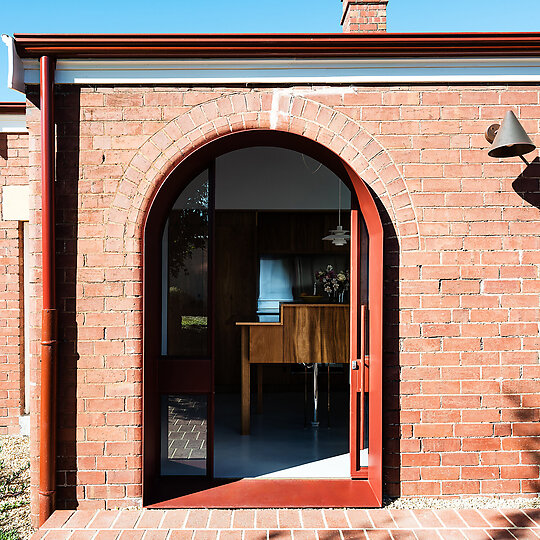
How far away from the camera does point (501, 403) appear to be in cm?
403

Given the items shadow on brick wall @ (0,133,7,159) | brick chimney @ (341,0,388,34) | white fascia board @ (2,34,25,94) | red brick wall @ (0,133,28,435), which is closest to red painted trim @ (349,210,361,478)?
brick chimney @ (341,0,388,34)

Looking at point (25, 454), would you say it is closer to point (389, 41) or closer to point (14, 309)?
point (14, 309)

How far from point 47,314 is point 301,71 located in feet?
8.61

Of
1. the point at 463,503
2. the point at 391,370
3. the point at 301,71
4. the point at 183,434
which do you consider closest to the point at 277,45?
the point at 301,71

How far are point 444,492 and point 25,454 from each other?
12.7ft

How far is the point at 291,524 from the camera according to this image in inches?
145

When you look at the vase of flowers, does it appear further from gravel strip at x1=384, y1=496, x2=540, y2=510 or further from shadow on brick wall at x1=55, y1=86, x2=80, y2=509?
shadow on brick wall at x1=55, y1=86, x2=80, y2=509

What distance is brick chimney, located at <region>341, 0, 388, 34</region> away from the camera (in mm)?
4961

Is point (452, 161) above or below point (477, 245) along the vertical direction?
above

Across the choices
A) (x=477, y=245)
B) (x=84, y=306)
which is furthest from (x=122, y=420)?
(x=477, y=245)

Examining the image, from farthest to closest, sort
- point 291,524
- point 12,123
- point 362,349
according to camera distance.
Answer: point 12,123 < point 362,349 < point 291,524

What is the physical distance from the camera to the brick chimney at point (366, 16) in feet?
16.3

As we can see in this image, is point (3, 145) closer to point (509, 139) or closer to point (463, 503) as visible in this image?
point (509, 139)

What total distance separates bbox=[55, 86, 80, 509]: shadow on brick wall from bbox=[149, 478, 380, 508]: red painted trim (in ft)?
2.34
